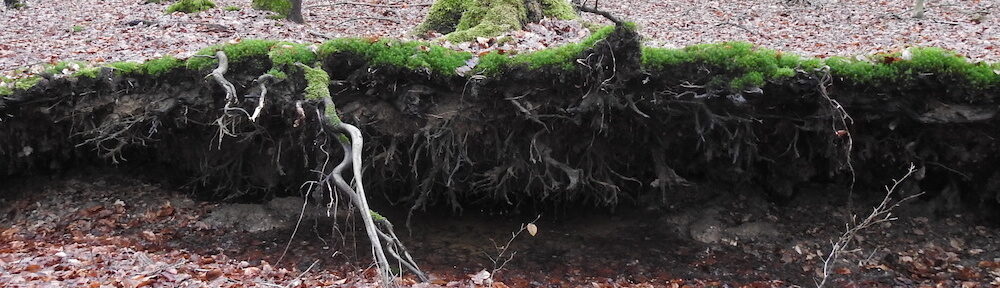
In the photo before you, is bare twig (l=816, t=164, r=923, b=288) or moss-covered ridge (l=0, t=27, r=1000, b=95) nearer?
bare twig (l=816, t=164, r=923, b=288)

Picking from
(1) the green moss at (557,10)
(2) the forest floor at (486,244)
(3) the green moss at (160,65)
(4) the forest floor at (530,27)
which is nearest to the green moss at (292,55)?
(3) the green moss at (160,65)

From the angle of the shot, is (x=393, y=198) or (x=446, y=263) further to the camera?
(x=393, y=198)

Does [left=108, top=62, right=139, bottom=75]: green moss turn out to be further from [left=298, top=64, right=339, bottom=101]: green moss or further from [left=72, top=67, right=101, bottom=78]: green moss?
[left=298, top=64, right=339, bottom=101]: green moss

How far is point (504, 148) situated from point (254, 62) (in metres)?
2.65

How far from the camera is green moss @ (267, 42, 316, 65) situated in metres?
5.89

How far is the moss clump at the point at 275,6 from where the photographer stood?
11984 millimetres

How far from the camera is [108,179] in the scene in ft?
25.6

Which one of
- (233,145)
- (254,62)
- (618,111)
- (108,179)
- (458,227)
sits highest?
(254,62)

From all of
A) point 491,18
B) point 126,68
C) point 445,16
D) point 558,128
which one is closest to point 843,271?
point 558,128

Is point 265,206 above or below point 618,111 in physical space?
below

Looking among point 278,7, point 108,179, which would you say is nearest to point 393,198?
point 108,179

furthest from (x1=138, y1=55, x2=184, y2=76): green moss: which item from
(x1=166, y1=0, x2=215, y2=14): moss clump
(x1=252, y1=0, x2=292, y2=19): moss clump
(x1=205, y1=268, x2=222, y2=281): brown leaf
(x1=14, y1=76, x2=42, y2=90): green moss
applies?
(x1=252, y1=0, x2=292, y2=19): moss clump

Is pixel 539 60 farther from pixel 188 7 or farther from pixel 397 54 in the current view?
pixel 188 7

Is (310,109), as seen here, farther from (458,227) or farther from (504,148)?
(458,227)
